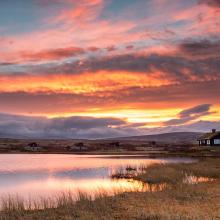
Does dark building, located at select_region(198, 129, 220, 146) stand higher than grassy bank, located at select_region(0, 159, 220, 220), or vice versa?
dark building, located at select_region(198, 129, 220, 146)

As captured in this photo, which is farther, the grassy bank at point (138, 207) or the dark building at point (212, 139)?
the dark building at point (212, 139)

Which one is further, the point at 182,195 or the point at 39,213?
the point at 182,195

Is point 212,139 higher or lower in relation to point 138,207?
higher

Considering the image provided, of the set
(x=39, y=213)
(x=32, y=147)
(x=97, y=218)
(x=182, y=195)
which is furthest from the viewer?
(x=32, y=147)

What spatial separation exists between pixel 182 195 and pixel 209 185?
6607 millimetres

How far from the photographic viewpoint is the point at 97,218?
71.8ft

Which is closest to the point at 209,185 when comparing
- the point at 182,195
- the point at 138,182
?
the point at 182,195

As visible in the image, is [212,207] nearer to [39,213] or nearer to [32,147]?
[39,213]

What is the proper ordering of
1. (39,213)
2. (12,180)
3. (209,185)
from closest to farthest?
1. (39,213)
2. (209,185)
3. (12,180)

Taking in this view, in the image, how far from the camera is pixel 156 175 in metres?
45.0

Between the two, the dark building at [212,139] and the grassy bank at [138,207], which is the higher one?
the dark building at [212,139]

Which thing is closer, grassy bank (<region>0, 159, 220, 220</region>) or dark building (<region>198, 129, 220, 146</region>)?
grassy bank (<region>0, 159, 220, 220</region>)

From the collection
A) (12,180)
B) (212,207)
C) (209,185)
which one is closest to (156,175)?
(209,185)

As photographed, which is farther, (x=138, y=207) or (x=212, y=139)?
(x=212, y=139)
